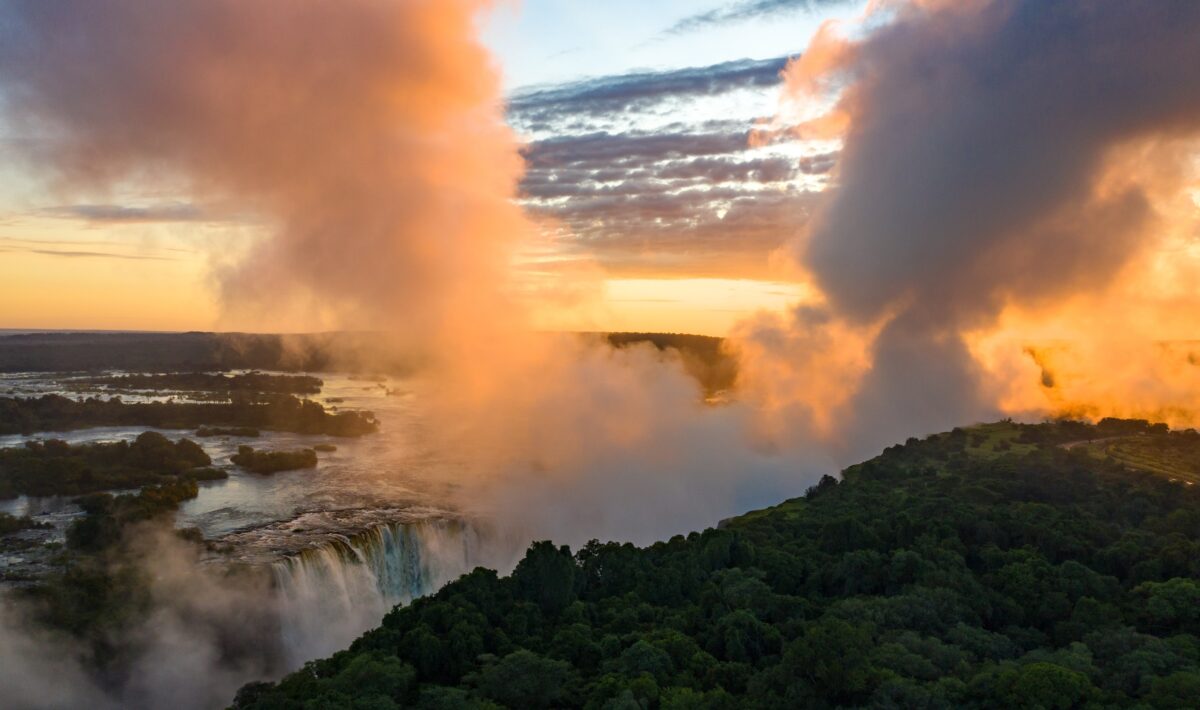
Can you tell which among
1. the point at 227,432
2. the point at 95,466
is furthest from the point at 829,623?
the point at 227,432

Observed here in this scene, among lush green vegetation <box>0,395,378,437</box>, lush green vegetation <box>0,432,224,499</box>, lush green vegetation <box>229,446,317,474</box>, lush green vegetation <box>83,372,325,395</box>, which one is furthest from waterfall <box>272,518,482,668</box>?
lush green vegetation <box>83,372,325,395</box>

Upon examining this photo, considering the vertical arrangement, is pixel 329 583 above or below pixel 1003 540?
below

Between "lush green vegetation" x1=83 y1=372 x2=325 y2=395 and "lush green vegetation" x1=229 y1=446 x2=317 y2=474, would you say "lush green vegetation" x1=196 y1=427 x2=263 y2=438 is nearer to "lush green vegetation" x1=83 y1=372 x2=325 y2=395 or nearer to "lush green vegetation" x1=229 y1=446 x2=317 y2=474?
"lush green vegetation" x1=229 y1=446 x2=317 y2=474

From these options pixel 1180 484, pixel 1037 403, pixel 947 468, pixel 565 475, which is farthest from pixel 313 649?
pixel 1037 403

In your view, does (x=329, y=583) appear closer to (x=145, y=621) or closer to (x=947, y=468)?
(x=145, y=621)

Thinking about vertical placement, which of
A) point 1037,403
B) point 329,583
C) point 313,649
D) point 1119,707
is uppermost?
point 1037,403

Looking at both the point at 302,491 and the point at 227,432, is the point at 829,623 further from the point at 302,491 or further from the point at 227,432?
the point at 227,432
